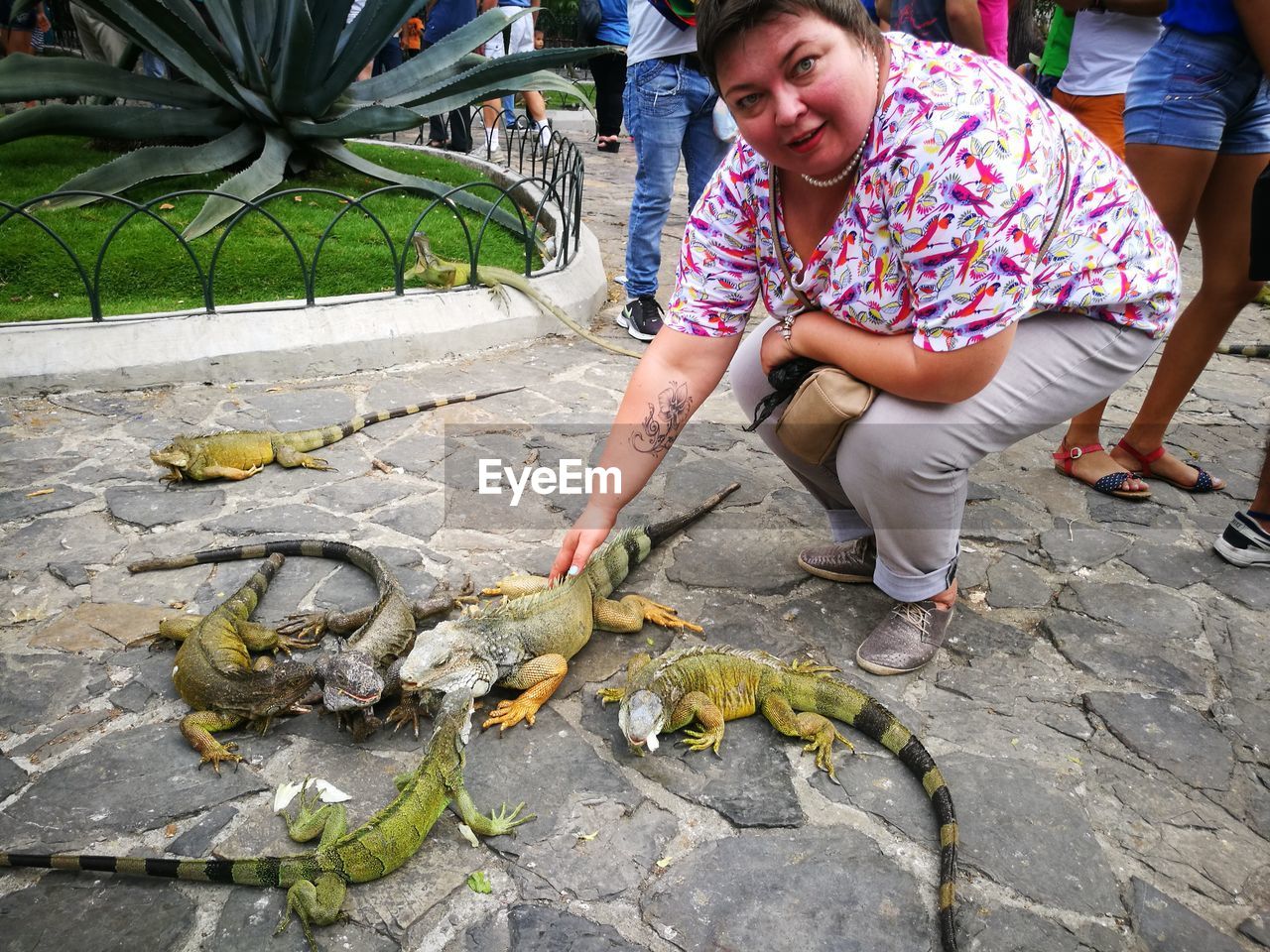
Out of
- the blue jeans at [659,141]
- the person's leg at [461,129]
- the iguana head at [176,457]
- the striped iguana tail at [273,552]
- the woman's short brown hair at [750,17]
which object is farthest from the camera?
the person's leg at [461,129]

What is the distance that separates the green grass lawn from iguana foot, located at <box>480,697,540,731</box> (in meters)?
3.90

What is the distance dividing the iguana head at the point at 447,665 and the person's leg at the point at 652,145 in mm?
3831

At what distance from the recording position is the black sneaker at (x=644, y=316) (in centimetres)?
630

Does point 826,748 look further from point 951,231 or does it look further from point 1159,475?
point 1159,475

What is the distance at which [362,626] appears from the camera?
3.01m

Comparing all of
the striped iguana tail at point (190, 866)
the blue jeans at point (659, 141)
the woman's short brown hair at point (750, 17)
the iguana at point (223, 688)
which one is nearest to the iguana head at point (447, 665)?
the iguana at point (223, 688)

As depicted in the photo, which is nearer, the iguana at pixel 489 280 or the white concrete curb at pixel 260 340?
the white concrete curb at pixel 260 340

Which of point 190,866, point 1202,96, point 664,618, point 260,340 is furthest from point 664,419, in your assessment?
point 260,340

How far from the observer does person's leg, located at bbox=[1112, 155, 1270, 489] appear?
3797 millimetres

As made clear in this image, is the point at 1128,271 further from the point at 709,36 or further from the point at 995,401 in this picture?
the point at 709,36

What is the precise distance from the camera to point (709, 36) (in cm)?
216

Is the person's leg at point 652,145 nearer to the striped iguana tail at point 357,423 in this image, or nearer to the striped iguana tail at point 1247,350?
the striped iguana tail at point 357,423

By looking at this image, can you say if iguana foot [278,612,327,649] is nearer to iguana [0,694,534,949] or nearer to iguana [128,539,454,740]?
iguana [128,539,454,740]

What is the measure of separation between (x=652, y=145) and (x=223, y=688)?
14.4 feet
